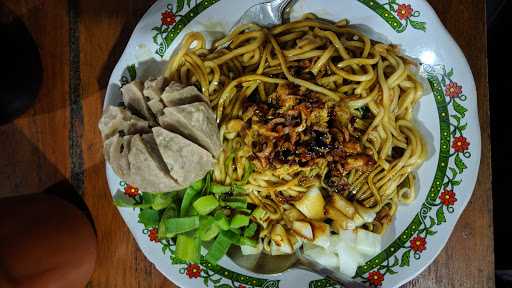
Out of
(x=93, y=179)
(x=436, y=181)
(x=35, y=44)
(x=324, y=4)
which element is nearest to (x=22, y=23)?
(x=35, y=44)

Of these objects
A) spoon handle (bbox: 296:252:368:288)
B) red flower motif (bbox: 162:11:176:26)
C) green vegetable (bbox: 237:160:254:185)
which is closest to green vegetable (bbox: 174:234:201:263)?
green vegetable (bbox: 237:160:254:185)

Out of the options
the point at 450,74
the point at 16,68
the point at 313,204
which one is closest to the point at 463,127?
the point at 450,74

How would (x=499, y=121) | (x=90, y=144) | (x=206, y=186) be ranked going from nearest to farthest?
1. (x=206, y=186)
2. (x=90, y=144)
3. (x=499, y=121)

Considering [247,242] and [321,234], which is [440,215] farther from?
[247,242]

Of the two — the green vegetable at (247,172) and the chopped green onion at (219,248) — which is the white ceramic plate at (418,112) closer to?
the chopped green onion at (219,248)

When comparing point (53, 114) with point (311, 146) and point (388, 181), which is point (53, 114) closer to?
point (311, 146)

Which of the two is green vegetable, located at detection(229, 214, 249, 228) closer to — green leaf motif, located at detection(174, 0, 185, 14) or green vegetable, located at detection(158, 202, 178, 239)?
green vegetable, located at detection(158, 202, 178, 239)
